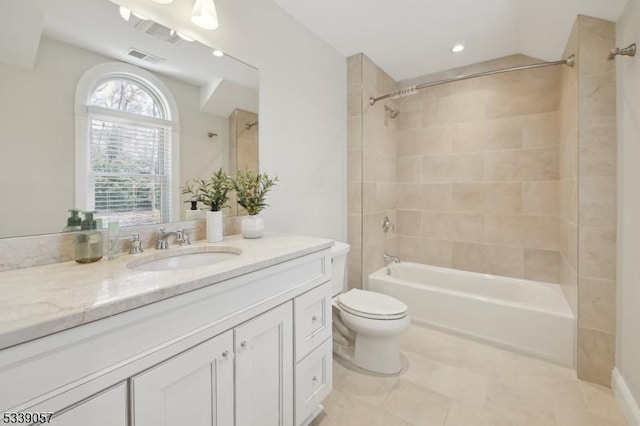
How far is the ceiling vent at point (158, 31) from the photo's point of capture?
1.24 meters

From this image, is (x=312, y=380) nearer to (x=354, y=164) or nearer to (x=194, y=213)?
(x=194, y=213)

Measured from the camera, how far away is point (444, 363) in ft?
6.35

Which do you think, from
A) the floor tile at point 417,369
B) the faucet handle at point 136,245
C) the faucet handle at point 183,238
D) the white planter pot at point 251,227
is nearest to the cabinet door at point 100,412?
the faucet handle at point 136,245

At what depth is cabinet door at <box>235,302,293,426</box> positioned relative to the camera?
0.98 metres

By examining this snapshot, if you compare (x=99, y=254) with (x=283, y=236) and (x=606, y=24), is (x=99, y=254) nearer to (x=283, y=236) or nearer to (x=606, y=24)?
(x=283, y=236)

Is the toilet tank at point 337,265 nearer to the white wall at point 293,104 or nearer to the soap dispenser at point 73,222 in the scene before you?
the white wall at point 293,104

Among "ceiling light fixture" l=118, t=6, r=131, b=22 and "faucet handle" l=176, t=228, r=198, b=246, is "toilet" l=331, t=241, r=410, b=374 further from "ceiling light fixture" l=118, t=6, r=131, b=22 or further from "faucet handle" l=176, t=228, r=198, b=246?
"ceiling light fixture" l=118, t=6, r=131, b=22

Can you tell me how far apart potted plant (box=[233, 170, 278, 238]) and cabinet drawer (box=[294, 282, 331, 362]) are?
45cm

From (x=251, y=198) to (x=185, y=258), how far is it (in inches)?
18.8

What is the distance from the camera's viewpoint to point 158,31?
1296 mm

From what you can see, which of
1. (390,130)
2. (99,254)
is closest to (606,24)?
(390,130)

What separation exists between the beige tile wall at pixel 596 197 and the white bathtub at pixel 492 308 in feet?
0.54

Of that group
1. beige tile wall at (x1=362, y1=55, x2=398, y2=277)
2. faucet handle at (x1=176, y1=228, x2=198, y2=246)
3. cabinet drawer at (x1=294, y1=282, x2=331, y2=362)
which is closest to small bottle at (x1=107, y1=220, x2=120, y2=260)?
faucet handle at (x1=176, y1=228, x2=198, y2=246)

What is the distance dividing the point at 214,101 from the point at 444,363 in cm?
224
